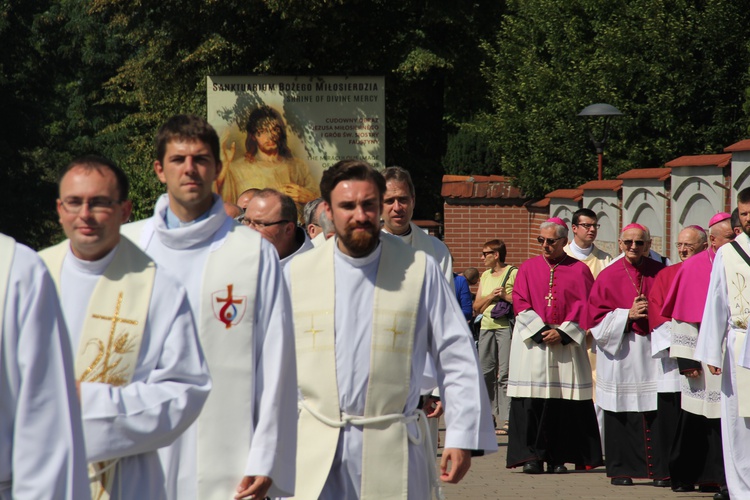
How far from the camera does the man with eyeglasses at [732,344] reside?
8945mm

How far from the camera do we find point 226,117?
2323cm

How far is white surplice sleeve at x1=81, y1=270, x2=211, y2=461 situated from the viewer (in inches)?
148

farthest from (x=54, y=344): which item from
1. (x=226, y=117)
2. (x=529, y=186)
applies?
(x=529, y=186)

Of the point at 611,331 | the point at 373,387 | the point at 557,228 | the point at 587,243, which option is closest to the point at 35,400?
the point at 373,387

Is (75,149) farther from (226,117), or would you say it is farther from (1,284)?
(1,284)

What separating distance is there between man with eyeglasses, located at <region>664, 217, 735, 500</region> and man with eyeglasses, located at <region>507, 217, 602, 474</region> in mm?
1131

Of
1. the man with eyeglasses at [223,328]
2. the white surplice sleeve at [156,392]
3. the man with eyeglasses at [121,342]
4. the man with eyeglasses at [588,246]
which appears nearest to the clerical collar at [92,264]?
the man with eyeglasses at [121,342]

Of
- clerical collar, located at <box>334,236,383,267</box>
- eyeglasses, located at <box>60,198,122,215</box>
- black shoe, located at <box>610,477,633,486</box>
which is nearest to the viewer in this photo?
eyeglasses, located at <box>60,198,122,215</box>

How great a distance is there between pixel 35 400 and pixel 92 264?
3.92ft

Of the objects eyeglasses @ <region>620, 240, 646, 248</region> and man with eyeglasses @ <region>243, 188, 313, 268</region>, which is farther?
eyeglasses @ <region>620, 240, 646, 248</region>

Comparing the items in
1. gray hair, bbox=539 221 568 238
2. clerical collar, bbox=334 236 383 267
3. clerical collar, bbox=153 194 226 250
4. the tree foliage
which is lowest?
clerical collar, bbox=334 236 383 267

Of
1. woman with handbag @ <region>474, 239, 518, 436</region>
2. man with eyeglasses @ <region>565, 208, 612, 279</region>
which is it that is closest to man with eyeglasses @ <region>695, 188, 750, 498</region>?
man with eyeglasses @ <region>565, 208, 612, 279</region>

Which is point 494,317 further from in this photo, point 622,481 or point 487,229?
point 487,229

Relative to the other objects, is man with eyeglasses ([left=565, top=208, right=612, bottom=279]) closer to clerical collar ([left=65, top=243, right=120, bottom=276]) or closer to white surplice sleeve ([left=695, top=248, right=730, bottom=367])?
white surplice sleeve ([left=695, top=248, right=730, bottom=367])
